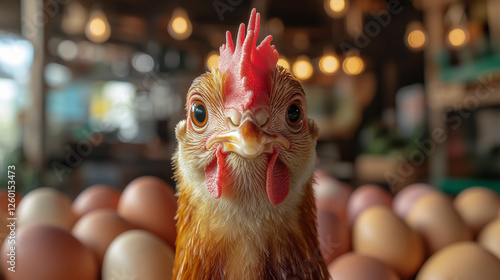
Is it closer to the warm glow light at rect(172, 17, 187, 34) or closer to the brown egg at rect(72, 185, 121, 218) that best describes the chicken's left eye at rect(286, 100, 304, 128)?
the brown egg at rect(72, 185, 121, 218)

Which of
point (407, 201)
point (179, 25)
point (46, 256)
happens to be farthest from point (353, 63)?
point (46, 256)

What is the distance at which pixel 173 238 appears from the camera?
0.74 m

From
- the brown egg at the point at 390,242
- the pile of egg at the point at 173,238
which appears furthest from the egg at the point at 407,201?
the brown egg at the point at 390,242

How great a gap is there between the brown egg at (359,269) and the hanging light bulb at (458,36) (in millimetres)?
2129

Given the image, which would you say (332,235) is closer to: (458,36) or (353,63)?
(458,36)

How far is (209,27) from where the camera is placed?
15.6 feet

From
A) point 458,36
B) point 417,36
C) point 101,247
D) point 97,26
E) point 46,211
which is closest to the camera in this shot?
point 101,247

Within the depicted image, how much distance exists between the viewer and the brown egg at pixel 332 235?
701 millimetres

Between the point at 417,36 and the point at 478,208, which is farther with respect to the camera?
the point at 417,36

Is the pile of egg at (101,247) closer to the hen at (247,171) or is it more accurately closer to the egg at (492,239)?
the hen at (247,171)

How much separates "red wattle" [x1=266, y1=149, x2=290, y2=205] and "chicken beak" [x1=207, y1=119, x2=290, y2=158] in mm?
18

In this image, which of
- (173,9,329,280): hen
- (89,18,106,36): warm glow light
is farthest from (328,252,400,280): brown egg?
(89,18,106,36): warm glow light

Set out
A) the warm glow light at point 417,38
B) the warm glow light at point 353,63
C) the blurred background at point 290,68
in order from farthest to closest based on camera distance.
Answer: the warm glow light at point 353,63, the warm glow light at point 417,38, the blurred background at point 290,68

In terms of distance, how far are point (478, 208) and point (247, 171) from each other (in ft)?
2.61
